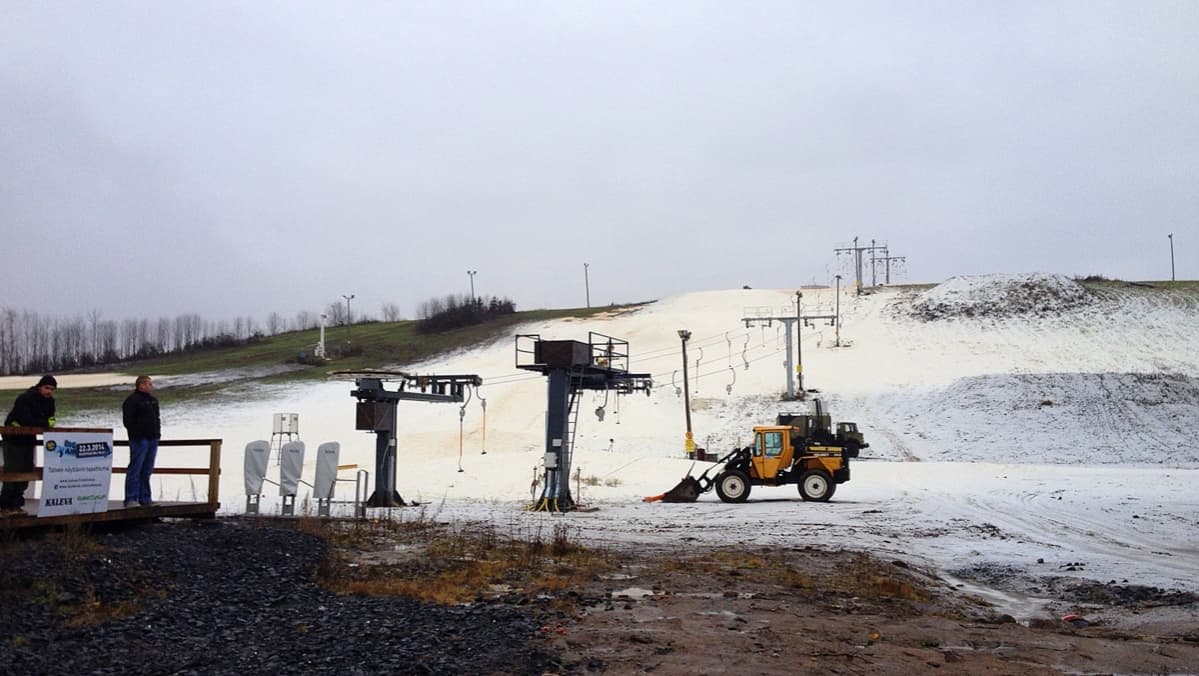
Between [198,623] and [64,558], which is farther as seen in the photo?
[64,558]

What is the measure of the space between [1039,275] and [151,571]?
7847cm

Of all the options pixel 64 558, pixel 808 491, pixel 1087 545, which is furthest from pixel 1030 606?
pixel 808 491

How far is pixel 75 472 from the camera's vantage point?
12141mm

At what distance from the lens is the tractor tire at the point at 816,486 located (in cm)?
2717

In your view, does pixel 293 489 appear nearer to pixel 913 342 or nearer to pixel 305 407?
pixel 305 407

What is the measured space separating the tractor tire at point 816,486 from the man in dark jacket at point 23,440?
19806mm

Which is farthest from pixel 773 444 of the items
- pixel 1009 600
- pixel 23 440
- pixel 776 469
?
pixel 23 440

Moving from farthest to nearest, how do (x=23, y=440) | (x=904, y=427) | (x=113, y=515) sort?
(x=904, y=427) → (x=113, y=515) → (x=23, y=440)

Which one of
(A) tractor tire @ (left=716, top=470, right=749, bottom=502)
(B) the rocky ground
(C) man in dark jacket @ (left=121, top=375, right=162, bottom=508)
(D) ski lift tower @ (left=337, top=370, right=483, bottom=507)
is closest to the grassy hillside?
(D) ski lift tower @ (left=337, top=370, right=483, bottom=507)

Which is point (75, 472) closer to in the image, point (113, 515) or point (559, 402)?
point (113, 515)

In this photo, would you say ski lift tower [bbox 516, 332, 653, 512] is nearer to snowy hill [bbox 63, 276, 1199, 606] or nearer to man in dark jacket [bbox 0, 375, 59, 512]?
snowy hill [bbox 63, 276, 1199, 606]

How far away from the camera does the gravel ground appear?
25.1 ft

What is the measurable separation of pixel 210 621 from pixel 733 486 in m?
20.4

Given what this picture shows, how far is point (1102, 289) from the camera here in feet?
251
